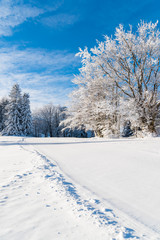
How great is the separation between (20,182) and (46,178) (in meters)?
0.56

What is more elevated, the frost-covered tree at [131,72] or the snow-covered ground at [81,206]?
the frost-covered tree at [131,72]

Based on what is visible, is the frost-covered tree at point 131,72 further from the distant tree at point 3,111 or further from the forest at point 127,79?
the distant tree at point 3,111

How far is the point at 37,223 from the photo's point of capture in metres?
1.59

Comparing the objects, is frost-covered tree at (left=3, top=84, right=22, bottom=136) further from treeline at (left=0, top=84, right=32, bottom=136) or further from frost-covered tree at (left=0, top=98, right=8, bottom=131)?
frost-covered tree at (left=0, top=98, right=8, bottom=131)

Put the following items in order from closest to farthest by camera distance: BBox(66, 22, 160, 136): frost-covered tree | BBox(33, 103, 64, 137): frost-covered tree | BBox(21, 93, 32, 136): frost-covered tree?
BBox(66, 22, 160, 136): frost-covered tree
BBox(21, 93, 32, 136): frost-covered tree
BBox(33, 103, 64, 137): frost-covered tree

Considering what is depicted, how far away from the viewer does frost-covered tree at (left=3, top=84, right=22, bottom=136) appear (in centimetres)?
2941

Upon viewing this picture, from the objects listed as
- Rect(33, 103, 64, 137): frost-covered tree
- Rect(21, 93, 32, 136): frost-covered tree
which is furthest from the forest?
Rect(33, 103, 64, 137): frost-covered tree

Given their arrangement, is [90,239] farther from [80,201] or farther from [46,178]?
[46,178]

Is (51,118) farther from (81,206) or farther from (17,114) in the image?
(81,206)

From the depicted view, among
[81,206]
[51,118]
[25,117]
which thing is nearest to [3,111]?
[25,117]

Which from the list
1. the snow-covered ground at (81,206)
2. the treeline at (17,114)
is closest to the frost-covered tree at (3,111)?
the treeline at (17,114)

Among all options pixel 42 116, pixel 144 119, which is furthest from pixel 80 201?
pixel 42 116

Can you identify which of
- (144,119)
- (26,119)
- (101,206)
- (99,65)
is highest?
(99,65)

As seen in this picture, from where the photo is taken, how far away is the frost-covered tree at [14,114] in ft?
96.5
